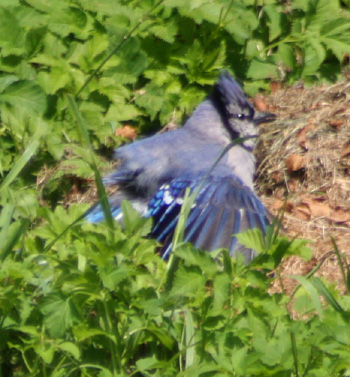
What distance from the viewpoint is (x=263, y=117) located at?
5086 mm

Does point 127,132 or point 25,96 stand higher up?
point 25,96

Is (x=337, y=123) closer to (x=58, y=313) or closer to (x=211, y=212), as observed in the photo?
(x=211, y=212)

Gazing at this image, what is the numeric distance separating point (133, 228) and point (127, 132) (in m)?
1.96

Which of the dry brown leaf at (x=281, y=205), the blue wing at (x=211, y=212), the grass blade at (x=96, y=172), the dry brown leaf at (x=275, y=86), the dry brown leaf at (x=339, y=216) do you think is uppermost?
the grass blade at (x=96, y=172)

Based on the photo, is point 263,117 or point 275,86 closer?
point 263,117

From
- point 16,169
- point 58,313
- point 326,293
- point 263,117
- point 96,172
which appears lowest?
point 263,117

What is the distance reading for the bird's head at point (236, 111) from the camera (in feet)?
16.5

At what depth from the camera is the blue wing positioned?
14.4 ft

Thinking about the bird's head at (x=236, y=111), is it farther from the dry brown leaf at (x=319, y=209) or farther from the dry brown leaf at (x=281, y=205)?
the dry brown leaf at (x=319, y=209)

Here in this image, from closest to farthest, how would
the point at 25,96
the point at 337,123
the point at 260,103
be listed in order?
the point at 25,96 → the point at 337,123 → the point at 260,103

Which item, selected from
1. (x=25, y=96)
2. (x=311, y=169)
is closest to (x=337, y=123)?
(x=311, y=169)

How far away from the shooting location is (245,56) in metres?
5.19

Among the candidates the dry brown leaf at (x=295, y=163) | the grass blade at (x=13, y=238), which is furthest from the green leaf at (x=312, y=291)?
the dry brown leaf at (x=295, y=163)

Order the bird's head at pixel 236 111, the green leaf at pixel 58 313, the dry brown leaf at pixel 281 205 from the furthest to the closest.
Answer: the bird's head at pixel 236 111 → the dry brown leaf at pixel 281 205 → the green leaf at pixel 58 313
